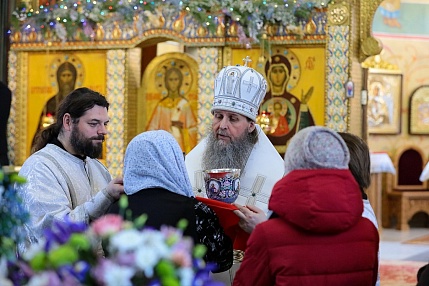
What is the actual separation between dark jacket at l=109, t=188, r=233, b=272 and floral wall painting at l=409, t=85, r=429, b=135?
12085mm

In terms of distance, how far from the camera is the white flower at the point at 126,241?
67.3 inches

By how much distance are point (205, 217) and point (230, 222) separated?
252 millimetres

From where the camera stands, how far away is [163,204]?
10.6 ft

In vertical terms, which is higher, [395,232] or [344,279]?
[344,279]

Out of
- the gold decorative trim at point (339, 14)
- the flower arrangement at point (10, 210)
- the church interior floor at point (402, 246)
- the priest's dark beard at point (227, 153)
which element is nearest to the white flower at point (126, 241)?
the flower arrangement at point (10, 210)

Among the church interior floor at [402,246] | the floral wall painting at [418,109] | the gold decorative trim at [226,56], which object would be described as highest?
the gold decorative trim at [226,56]

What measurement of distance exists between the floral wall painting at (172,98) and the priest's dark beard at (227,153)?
641cm

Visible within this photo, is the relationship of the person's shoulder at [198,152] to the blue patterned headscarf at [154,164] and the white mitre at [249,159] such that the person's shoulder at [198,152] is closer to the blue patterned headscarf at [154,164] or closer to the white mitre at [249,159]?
the white mitre at [249,159]

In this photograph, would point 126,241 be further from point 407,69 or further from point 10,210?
point 407,69

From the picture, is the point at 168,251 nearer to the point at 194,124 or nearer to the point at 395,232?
the point at 194,124

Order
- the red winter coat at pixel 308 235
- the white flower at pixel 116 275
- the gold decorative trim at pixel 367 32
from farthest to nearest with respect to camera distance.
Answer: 1. the gold decorative trim at pixel 367 32
2. the red winter coat at pixel 308 235
3. the white flower at pixel 116 275

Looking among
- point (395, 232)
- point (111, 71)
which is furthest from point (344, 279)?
point (395, 232)

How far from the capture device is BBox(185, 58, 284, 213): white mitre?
459cm

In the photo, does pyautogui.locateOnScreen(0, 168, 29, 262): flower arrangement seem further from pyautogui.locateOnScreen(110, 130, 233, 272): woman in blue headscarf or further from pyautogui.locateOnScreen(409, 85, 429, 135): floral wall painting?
pyautogui.locateOnScreen(409, 85, 429, 135): floral wall painting
